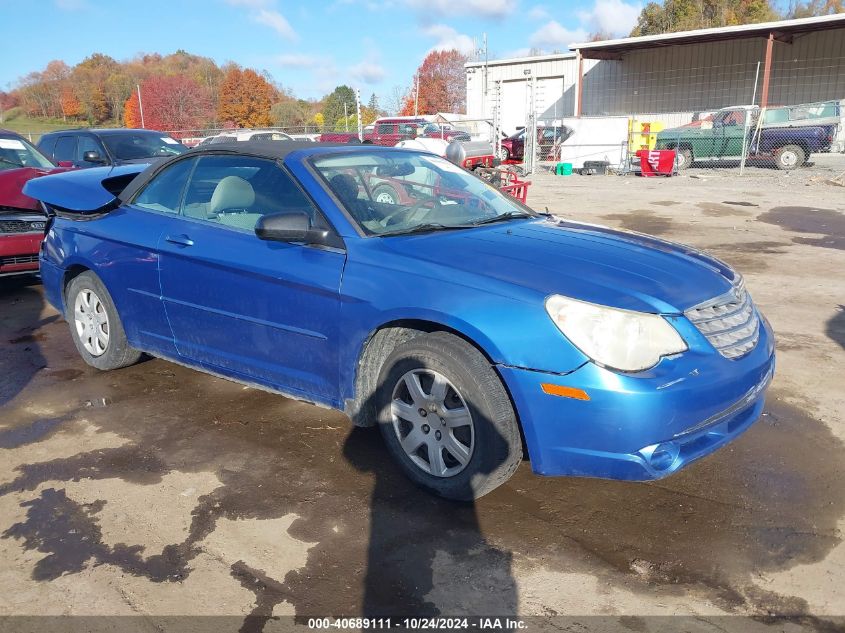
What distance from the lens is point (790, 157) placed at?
2070cm

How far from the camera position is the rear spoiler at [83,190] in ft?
15.4

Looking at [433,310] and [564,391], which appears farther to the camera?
[433,310]

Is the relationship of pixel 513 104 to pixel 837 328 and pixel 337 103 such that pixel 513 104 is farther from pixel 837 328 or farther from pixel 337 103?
pixel 837 328

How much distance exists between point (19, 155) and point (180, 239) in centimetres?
548

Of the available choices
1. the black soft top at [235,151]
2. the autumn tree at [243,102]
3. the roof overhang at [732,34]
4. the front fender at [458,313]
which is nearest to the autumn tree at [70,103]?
the autumn tree at [243,102]

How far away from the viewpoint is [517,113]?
44.9 metres

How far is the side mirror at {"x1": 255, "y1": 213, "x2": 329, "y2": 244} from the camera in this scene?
340 cm

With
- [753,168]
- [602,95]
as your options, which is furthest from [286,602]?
[602,95]

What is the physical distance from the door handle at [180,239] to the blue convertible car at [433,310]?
0.04ft

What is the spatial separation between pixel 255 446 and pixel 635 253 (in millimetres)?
2292

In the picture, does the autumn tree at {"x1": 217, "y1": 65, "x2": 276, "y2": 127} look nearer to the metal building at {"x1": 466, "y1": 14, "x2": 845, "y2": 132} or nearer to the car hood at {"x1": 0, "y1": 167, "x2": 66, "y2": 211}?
the metal building at {"x1": 466, "y1": 14, "x2": 845, "y2": 132}

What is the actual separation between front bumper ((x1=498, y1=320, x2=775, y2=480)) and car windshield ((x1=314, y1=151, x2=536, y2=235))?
1188 millimetres

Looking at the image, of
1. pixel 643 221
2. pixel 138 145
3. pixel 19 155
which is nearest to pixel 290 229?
pixel 19 155

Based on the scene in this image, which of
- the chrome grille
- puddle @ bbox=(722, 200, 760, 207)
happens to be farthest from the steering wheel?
puddle @ bbox=(722, 200, 760, 207)
